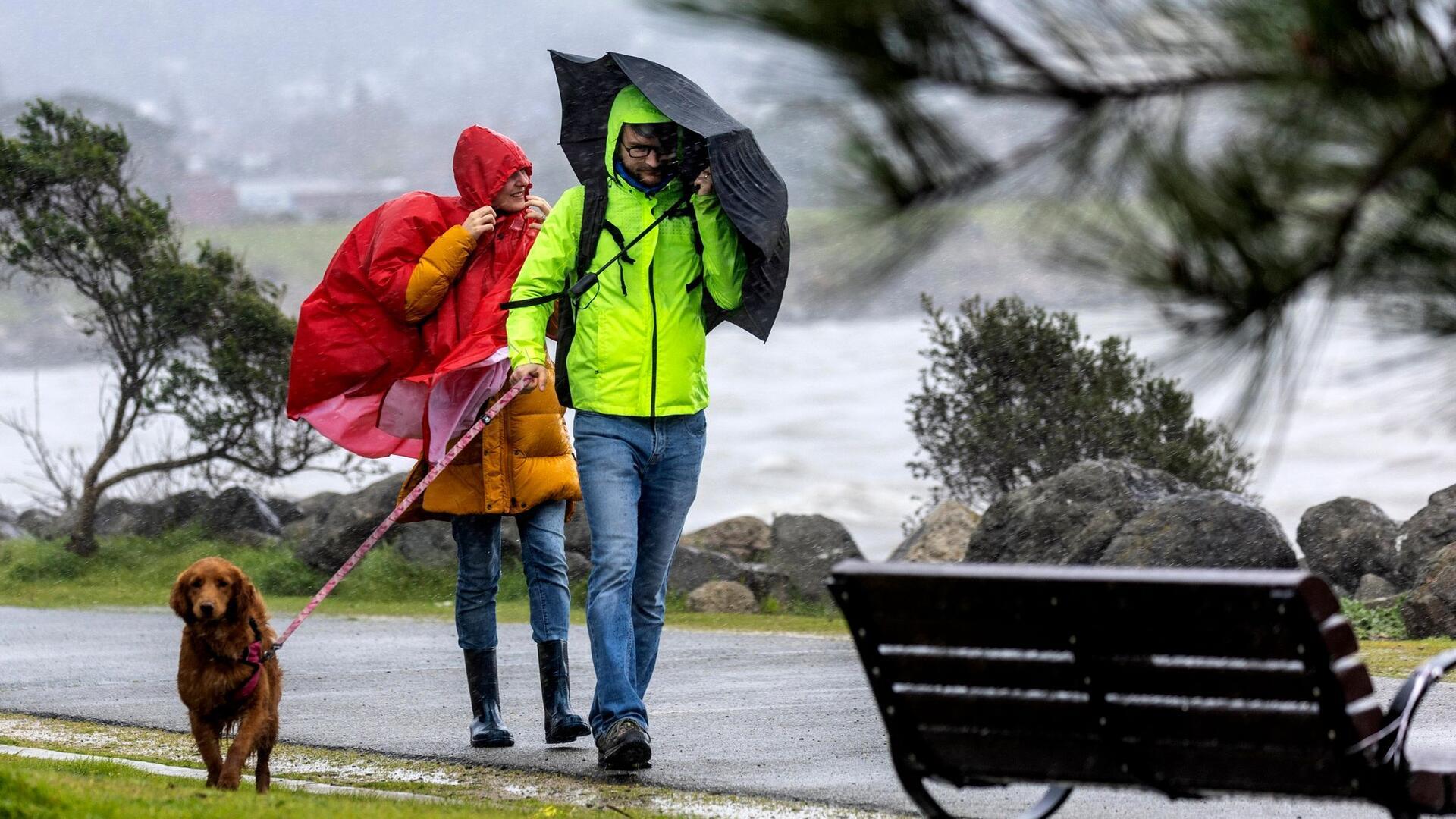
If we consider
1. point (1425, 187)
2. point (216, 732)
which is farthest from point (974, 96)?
point (216, 732)

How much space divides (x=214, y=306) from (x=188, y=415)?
1184mm

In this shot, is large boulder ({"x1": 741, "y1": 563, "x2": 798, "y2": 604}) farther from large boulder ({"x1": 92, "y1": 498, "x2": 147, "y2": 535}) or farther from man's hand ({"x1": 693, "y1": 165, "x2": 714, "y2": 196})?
man's hand ({"x1": 693, "y1": 165, "x2": 714, "y2": 196})

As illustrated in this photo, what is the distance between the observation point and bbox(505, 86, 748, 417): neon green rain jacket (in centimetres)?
623

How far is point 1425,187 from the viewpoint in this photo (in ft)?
9.91

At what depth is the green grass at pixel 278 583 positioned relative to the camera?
48.9ft

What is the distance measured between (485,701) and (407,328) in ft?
4.91

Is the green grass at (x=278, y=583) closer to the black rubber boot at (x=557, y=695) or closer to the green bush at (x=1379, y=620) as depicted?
the green bush at (x=1379, y=620)

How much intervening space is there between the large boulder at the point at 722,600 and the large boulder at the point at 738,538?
5.96 feet

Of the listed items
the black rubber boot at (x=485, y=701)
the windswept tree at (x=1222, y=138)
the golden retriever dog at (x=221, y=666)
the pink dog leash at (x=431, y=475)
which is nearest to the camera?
the windswept tree at (x=1222, y=138)

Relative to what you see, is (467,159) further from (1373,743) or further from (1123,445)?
(1123,445)

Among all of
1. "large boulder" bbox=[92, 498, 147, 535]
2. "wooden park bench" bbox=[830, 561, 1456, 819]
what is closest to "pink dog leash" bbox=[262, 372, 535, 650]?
"wooden park bench" bbox=[830, 561, 1456, 819]

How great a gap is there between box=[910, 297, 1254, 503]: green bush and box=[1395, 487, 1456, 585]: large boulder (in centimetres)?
142

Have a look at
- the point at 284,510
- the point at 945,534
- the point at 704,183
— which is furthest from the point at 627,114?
the point at 284,510

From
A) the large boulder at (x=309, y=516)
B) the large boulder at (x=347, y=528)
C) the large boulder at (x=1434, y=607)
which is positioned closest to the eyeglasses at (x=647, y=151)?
the large boulder at (x=1434, y=607)
